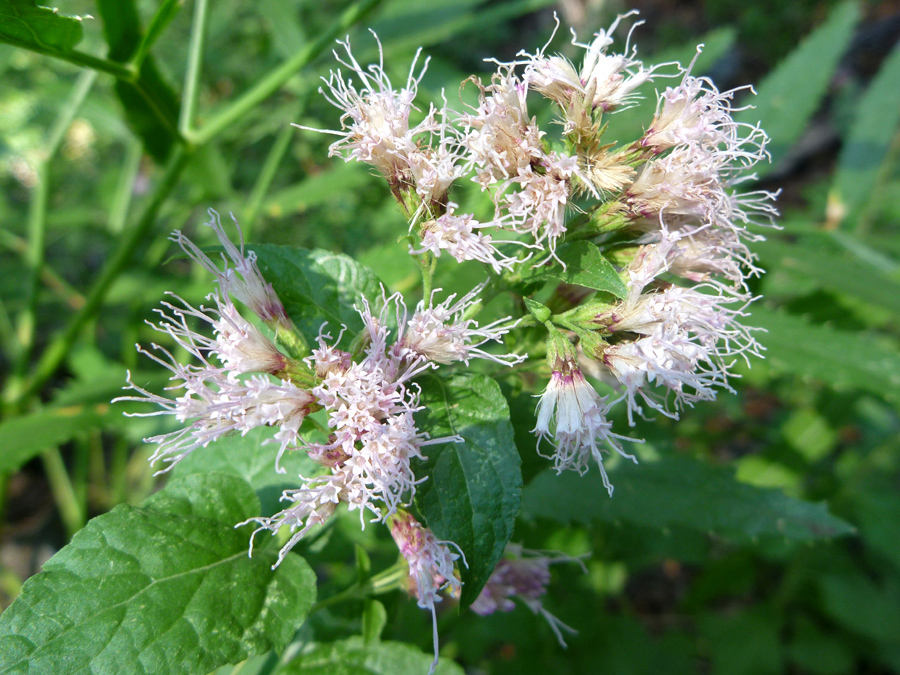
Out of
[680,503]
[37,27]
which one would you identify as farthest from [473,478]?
[37,27]

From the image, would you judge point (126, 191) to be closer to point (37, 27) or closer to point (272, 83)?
point (272, 83)

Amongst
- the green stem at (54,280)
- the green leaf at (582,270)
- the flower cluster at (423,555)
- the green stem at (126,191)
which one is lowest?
the green stem at (54,280)

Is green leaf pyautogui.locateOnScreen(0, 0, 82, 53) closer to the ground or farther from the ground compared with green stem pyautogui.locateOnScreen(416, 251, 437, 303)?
farther from the ground

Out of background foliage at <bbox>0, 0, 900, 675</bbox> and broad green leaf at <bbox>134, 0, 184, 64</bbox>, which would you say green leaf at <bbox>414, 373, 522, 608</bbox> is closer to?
background foliage at <bbox>0, 0, 900, 675</bbox>

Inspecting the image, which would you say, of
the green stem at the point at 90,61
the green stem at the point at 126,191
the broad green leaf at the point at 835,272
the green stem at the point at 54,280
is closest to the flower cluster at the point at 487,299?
the green stem at the point at 90,61

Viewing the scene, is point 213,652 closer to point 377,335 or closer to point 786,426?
point 377,335

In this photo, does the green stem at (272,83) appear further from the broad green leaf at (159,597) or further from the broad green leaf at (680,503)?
the broad green leaf at (680,503)

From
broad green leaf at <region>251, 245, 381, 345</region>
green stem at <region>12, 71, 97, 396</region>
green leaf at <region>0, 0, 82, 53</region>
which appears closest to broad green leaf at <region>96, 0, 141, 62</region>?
green leaf at <region>0, 0, 82, 53</region>
